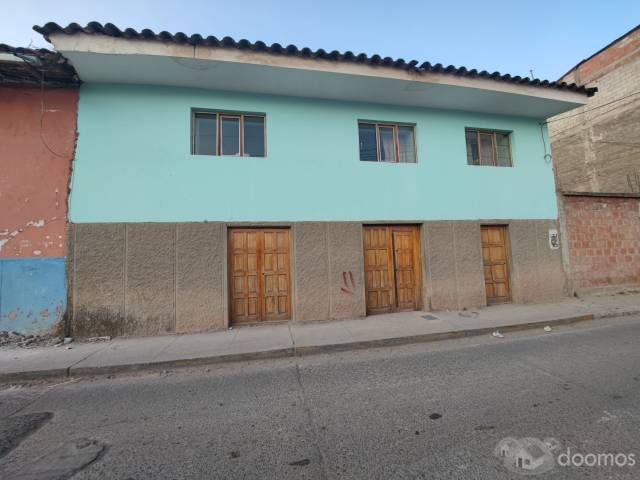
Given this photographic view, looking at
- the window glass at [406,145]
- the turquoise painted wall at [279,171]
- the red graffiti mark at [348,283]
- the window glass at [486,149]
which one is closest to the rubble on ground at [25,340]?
the turquoise painted wall at [279,171]

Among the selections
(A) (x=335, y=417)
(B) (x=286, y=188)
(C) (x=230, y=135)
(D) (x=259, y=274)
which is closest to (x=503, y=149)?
(B) (x=286, y=188)

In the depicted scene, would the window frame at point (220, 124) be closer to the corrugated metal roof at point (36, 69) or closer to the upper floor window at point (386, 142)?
the corrugated metal roof at point (36, 69)

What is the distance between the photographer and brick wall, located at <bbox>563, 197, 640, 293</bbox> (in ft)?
25.6

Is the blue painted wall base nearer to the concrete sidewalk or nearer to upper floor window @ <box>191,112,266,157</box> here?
the concrete sidewalk

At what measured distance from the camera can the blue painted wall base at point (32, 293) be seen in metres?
5.18

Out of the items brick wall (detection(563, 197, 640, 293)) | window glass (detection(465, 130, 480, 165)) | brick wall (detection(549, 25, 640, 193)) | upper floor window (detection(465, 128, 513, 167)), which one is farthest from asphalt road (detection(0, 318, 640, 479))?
brick wall (detection(549, 25, 640, 193))

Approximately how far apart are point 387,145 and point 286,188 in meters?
2.93

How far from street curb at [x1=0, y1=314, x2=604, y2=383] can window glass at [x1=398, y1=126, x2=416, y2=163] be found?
433 centimetres

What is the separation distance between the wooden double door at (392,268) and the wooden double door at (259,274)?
1.99 metres

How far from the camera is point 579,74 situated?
12984 mm

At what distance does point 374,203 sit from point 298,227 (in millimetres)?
1962

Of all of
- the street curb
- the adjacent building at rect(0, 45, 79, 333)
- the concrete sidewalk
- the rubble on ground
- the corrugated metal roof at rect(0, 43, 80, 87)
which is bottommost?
the street curb

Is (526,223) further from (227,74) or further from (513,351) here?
(227,74)

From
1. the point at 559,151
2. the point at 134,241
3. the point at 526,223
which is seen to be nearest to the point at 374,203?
the point at 526,223
